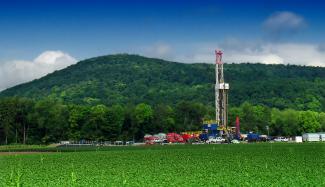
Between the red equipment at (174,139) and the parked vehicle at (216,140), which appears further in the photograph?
the red equipment at (174,139)

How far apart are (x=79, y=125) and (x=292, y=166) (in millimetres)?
138993

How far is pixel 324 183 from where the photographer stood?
1459 inches

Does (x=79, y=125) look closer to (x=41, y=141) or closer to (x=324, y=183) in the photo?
(x=41, y=141)

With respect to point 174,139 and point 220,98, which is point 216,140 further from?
point 220,98

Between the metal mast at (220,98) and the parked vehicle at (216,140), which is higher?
the metal mast at (220,98)

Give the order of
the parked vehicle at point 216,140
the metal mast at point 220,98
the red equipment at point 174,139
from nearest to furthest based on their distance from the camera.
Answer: the parked vehicle at point 216,140 < the red equipment at point 174,139 < the metal mast at point 220,98

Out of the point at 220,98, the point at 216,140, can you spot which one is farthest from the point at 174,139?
the point at 220,98

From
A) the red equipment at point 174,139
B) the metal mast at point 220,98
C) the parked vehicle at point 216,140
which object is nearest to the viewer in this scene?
the parked vehicle at point 216,140

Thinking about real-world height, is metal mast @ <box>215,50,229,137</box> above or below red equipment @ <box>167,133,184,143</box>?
above

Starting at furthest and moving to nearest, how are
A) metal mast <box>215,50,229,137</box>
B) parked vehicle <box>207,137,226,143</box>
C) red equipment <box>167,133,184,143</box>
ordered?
metal mast <box>215,50,229,137</box>, red equipment <box>167,133,184,143</box>, parked vehicle <box>207,137,226,143</box>

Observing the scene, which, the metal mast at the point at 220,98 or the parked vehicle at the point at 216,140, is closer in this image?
the parked vehicle at the point at 216,140

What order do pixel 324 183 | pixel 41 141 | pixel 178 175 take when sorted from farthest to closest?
pixel 41 141 < pixel 178 175 < pixel 324 183

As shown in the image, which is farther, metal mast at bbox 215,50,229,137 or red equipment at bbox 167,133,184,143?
metal mast at bbox 215,50,229,137

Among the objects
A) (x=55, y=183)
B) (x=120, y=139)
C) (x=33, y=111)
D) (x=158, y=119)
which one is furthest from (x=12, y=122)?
(x=55, y=183)
